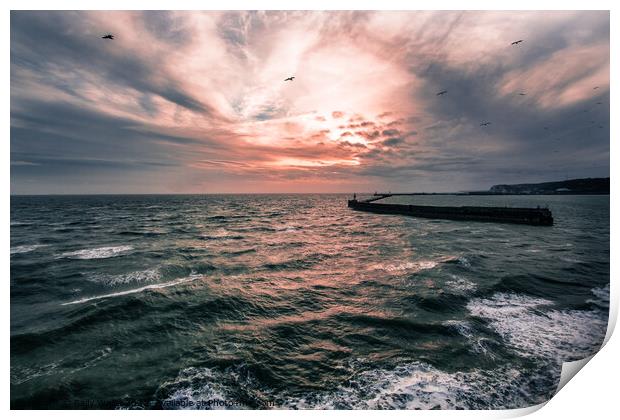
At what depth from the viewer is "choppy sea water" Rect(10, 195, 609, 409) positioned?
5.15m

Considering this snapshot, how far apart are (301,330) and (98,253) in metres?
16.9

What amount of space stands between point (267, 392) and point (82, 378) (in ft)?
13.5

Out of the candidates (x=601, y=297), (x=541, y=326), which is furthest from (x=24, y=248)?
(x=601, y=297)

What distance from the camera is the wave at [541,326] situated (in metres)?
6.44

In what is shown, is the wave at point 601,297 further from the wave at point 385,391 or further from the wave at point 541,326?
the wave at point 385,391

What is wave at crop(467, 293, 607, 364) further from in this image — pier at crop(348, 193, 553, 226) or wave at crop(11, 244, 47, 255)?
pier at crop(348, 193, 553, 226)

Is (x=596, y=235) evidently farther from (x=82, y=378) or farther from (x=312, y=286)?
(x=82, y=378)

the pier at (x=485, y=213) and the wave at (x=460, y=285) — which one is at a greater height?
the pier at (x=485, y=213)

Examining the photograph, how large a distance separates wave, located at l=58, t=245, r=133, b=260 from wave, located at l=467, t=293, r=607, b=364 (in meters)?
20.3

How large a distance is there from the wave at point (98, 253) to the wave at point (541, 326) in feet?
66.5

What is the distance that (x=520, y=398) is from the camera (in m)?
5.01

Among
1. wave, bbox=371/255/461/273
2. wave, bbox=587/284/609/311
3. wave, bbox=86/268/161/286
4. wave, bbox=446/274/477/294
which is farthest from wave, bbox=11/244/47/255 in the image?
wave, bbox=587/284/609/311

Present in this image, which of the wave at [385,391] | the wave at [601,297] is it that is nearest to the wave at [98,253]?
the wave at [385,391]
